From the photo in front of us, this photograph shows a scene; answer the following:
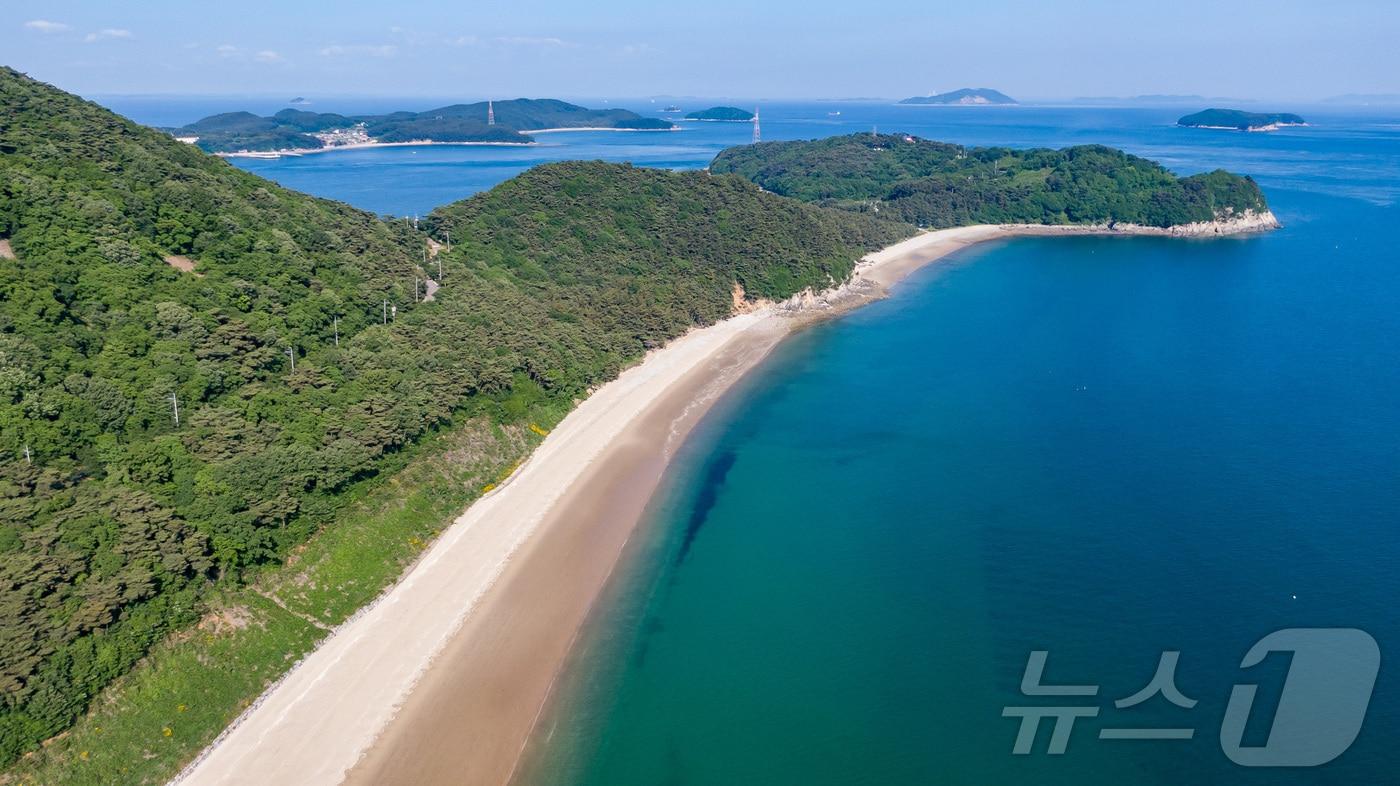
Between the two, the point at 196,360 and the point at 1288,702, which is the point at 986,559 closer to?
the point at 1288,702

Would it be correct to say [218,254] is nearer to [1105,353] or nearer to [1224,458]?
[1224,458]

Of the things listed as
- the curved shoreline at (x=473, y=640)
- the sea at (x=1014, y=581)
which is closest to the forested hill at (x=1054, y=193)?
the sea at (x=1014, y=581)

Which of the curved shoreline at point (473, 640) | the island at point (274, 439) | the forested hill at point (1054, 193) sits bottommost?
the curved shoreline at point (473, 640)

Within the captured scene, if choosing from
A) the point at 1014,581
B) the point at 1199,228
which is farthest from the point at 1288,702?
the point at 1199,228

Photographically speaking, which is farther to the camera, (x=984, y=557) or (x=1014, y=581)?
(x=984, y=557)

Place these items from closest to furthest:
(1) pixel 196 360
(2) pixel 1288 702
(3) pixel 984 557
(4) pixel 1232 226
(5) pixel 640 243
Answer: (2) pixel 1288 702, (3) pixel 984 557, (1) pixel 196 360, (5) pixel 640 243, (4) pixel 1232 226

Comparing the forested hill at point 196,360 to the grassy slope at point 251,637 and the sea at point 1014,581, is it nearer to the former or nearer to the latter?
the grassy slope at point 251,637

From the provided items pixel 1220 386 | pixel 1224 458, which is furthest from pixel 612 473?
pixel 1220 386
